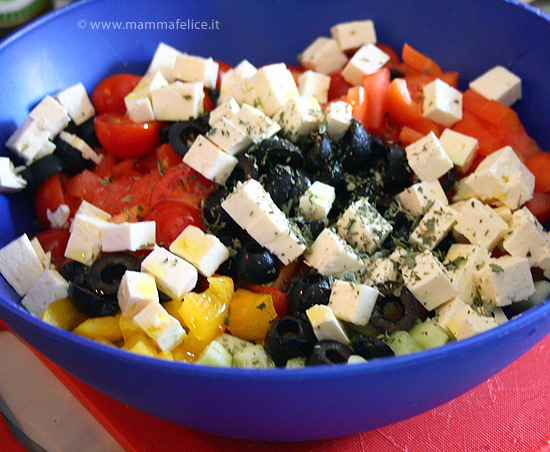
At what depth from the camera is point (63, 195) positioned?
5.89 feet

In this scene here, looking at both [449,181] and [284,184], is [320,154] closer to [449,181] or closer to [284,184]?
[284,184]

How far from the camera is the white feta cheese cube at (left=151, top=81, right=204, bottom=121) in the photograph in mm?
1833

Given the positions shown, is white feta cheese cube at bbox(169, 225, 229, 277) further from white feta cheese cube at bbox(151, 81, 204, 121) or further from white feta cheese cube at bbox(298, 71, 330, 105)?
white feta cheese cube at bbox(298, 71, 330, 105)

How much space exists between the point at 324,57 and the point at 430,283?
4.16 feet

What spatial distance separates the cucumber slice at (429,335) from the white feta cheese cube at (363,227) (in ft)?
1.04

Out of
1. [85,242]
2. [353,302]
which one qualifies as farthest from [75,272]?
[353,302]

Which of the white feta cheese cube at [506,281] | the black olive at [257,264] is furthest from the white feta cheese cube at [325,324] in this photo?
the white feta cheese cube at [506,281]

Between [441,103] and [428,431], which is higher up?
[441,103]

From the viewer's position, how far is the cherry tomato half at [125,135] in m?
1.83

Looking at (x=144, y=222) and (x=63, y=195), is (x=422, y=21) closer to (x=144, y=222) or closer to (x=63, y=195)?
(x=144, y=222)

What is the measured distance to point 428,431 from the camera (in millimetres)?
1285

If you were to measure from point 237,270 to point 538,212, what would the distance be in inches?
42.7

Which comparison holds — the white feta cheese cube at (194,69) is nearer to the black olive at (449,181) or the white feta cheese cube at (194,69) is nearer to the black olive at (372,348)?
the black olive at (449,181)

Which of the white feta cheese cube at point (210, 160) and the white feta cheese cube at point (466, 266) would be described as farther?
the white feta cheese cube at point (210, 160)
